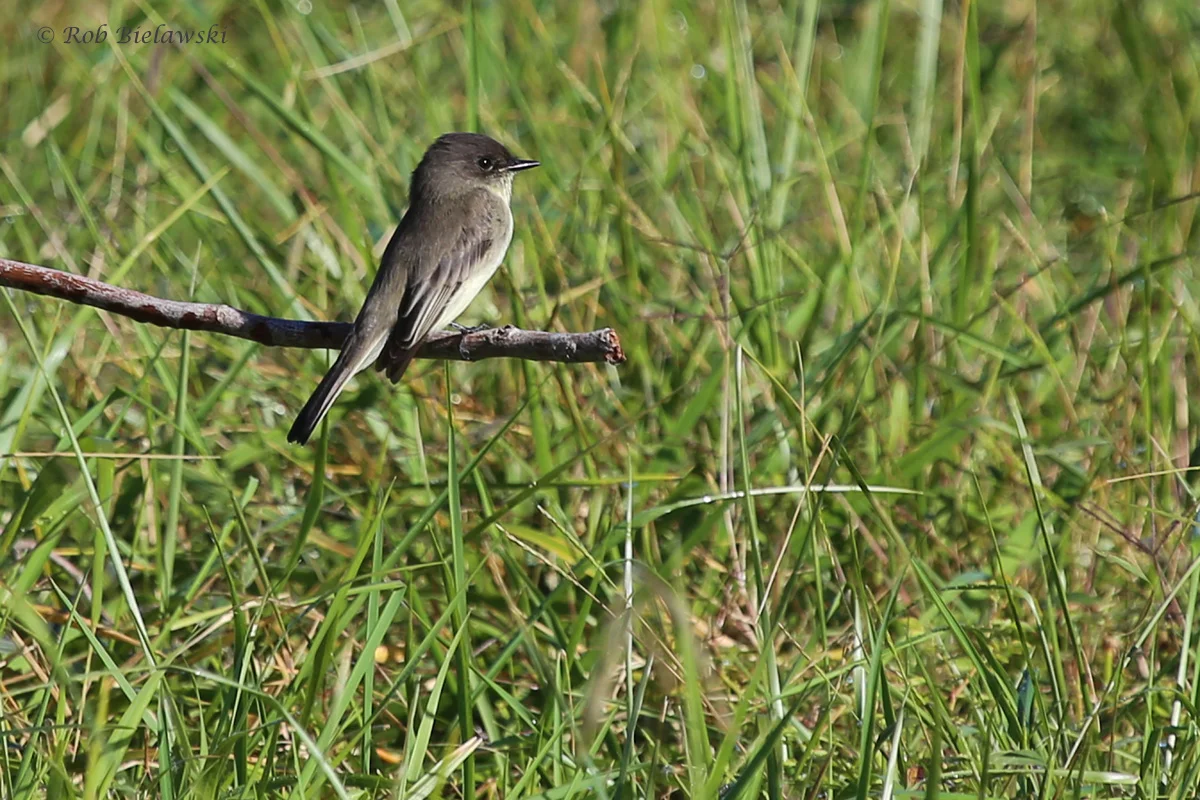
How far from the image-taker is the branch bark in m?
2.49

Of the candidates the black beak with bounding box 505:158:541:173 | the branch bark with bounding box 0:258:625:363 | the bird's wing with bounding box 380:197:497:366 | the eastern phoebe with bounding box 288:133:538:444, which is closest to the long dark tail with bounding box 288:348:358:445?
the eastern phoebe with bounding box 288:133:538:444

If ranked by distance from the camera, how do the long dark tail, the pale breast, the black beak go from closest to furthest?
the long dark tail → the pale breast → the black beak

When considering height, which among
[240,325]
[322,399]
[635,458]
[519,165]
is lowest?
[635,458]

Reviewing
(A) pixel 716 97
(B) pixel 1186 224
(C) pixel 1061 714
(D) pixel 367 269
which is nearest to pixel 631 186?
(A) pixel 716 97

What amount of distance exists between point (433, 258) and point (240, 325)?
1.22 m

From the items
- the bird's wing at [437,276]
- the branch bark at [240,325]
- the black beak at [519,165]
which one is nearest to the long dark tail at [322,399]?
the bird's wing at [437,276]

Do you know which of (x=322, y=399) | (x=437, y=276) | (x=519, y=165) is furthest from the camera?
(x=519, y=165)

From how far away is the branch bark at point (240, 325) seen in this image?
249cm

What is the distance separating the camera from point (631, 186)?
5195 mm

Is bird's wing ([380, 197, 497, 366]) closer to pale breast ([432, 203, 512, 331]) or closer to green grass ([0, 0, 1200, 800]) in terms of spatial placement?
pale breast ([432, 203, 512, 331])

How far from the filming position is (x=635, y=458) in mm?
3979

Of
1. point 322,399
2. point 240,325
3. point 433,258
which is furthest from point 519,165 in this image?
point 240,325

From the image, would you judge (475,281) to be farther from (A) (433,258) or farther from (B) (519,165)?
(B) (519,165)

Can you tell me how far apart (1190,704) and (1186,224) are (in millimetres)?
2834
